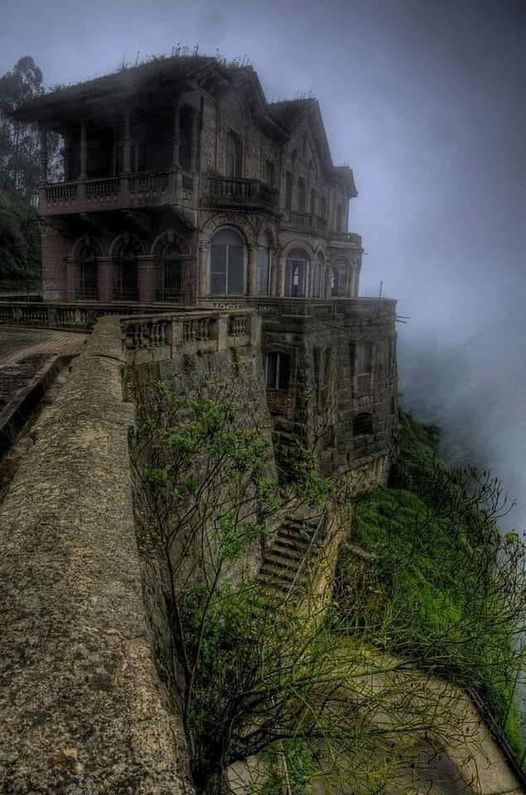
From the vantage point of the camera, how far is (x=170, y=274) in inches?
869

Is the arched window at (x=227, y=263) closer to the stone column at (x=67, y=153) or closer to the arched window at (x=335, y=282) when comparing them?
the stone column at (x=67, y=153)

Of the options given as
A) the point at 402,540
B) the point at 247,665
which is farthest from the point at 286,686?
the point at 402,540

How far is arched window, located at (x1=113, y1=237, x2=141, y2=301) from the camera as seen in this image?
22.5 m

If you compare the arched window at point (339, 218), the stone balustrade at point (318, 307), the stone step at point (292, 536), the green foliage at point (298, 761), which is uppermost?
the arched window at point (339, 218)

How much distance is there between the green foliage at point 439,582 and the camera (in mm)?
7113

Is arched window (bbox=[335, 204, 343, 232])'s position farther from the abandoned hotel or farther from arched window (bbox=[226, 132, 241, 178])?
arched window (bbox=[226, 132, 241, 178])

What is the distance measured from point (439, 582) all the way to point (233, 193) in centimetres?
1675

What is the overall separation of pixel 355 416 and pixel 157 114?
1452cm

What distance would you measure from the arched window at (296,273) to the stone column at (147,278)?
7.59 metres

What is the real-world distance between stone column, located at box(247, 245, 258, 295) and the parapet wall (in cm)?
2057

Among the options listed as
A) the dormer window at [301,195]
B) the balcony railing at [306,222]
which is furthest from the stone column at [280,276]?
the dormer window at [301,195]

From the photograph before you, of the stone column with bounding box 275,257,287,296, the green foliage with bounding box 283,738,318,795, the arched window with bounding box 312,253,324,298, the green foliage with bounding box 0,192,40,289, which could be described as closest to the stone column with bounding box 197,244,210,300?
the stone column with bounding box 275,257,287,296

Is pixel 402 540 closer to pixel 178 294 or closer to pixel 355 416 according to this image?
pixel 355 416

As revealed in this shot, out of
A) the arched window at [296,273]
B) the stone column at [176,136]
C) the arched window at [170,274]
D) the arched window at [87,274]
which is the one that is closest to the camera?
the stone column at [176,136]
